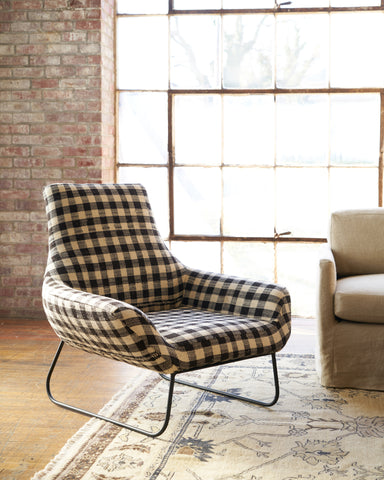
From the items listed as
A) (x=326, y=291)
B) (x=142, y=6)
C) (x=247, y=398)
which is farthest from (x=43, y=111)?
(x=247, y=398)

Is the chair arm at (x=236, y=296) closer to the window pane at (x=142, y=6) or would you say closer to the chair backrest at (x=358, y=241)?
the chair backrest at (x=358, y=241)

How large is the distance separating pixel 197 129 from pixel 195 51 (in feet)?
1.67

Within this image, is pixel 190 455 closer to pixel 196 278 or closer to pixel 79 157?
pixel 196 278

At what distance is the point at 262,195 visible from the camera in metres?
4.54

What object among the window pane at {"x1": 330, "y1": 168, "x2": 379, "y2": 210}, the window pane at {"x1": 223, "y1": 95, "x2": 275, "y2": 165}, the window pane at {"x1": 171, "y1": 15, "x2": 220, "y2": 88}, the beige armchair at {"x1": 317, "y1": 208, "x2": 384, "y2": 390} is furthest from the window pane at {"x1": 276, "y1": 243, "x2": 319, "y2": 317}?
the beige armchair at {"x1": 317, "y1": 208, "x2": 384, "y2": 390}

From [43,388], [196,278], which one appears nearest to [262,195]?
[196,278]

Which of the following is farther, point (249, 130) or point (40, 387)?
point (249, 130)

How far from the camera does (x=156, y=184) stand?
464 cm

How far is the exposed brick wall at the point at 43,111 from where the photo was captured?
433 centimetres

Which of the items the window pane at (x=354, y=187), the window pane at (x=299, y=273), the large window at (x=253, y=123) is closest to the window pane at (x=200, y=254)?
the large window at (x=253, y=123)

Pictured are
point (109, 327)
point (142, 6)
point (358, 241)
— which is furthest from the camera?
point (142, 6)

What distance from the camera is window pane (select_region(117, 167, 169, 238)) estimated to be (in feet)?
15.2

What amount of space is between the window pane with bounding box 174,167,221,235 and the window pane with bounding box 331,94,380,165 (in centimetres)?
81

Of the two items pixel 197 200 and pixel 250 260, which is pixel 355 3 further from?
pixel 250 260
